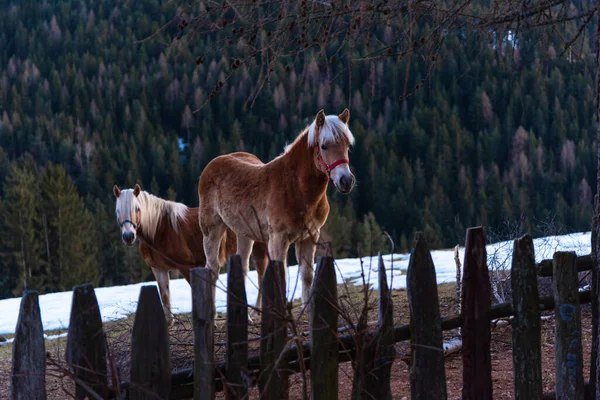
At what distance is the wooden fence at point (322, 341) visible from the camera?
8.95ft

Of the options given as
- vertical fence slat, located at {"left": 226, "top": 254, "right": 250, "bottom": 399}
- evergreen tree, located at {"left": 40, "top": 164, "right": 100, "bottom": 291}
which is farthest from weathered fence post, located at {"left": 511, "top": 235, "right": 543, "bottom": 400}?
evergreen tree, located at {"left": 40, "top": 164, "right": 100, "bottom": 291}

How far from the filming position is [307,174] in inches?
227

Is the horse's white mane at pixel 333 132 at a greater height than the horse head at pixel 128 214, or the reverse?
the horse's white mane at pixel 333 132

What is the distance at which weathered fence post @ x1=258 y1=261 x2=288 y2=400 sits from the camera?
9.35 feet

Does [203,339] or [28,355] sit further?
[203,339]

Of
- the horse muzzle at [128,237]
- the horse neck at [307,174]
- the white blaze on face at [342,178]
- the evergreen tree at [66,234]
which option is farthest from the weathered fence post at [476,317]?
the evergreen tree at [66,234]

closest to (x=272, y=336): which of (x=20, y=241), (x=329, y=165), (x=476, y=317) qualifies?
(x=476, y=317)

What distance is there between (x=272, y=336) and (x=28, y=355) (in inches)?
38.4

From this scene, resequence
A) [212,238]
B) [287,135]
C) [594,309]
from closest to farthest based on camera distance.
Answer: [594,309] → [212,238] → [287,135]

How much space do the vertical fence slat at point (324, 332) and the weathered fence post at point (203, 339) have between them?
43 cm

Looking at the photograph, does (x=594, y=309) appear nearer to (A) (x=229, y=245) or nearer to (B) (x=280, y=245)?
(B) (x=280, y=245)

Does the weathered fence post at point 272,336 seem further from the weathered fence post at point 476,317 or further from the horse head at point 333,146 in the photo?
the horse head at point 333,146

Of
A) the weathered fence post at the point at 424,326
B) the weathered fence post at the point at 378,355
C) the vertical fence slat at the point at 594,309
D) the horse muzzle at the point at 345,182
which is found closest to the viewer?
the weathered fence post at the point at 378,355

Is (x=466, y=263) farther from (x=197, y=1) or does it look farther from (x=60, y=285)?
(x=60, y=285)
